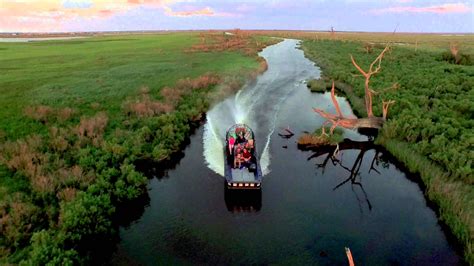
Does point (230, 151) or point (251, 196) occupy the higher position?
point (230, 151)

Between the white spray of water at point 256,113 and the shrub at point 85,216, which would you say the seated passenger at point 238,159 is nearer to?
the white spray of water at point 256,113

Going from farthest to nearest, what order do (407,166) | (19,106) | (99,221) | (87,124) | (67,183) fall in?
1. (19,106)
2. (87,124)
3. (407,166)
4. (67,183)
5. (99,221)

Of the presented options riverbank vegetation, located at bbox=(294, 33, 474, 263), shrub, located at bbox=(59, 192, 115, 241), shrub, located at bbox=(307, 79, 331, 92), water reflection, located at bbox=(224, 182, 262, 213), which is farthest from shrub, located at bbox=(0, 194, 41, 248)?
shrub, located at bbox=(307, 79, 331, 92)

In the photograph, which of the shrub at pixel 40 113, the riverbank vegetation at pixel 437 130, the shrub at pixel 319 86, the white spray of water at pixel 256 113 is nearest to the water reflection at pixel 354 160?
the riverbank vegetation at pixel 437 130

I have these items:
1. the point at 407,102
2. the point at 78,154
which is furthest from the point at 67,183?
the point at 407,102

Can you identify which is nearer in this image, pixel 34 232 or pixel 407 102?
pixel 34 232

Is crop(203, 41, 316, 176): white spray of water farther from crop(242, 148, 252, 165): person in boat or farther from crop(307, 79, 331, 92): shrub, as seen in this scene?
crop(242, 148, 252, 165): person in boat

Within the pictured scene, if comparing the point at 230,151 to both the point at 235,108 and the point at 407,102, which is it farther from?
the point at 407,102

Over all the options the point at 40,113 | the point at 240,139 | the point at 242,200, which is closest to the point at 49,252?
the point at 242,200
